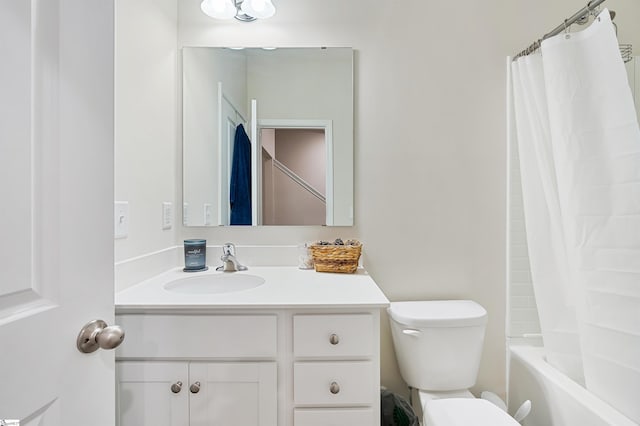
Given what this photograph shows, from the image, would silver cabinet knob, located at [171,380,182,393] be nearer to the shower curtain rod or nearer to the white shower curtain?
the white shower curtain

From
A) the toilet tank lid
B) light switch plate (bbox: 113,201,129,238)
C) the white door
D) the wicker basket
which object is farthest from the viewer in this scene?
the wicker basket

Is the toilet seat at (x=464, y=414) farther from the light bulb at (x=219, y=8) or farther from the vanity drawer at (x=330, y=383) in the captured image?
the light bulb at (x=219, y=8)

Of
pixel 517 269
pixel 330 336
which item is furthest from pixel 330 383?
pixel 517 269

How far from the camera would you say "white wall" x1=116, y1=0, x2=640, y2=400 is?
168cm

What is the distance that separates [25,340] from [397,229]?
4.74ft

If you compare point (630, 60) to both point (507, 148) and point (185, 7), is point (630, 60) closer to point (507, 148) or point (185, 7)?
point (507, 148)

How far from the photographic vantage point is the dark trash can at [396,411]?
1.46m

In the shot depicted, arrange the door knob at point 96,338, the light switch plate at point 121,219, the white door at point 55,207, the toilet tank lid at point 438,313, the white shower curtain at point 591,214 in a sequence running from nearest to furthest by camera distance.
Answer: the white door at point 55,207 < the door knob at point 96,338 < the white shower curtain at point 591,214 < the light switch plate at point 121,219 < the toilet tank lid at point 438,313

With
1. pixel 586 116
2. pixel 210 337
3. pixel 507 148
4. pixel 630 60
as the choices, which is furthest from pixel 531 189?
pixel 210 337

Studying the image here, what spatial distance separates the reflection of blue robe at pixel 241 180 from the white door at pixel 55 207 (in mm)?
954

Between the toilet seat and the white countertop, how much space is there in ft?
1.35

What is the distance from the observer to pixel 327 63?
168 centimetres

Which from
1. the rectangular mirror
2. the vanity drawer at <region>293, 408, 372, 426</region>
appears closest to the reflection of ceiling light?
the rectangular mirror

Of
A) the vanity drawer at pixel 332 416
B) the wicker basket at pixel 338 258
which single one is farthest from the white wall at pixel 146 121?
the vanity drawer at pixel 332 416
